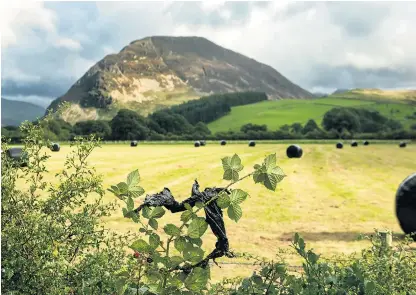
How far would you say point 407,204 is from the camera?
61.3 feet

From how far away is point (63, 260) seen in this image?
4.88 m

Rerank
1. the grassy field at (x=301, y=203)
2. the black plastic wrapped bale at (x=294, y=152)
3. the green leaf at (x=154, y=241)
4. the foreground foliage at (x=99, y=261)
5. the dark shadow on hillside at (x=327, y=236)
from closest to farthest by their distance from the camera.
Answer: the green leaf at (x=154, y=241) → the foreground foliage at (x=99, y=261) → the grassy field at (x=301, y=203) → the dark shadow on hillside at (x=327, y=236) → the black plastic wrapped bale at (x=294, y=152)

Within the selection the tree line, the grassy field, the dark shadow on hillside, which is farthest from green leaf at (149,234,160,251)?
the tree line

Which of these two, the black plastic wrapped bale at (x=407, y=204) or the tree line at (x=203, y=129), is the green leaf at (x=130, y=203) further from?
the tree line at (x=203, y=129)

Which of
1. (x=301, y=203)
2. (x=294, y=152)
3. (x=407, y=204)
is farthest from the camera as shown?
(x=294, y=152)

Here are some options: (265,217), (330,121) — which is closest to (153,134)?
(330,121)

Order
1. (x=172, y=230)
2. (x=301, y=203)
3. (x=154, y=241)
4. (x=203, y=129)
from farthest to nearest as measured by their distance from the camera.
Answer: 1. (x=203, y=129)
2. (x=301, y=203)
3. (x=154, y=241)
4. (x=172, y=230)

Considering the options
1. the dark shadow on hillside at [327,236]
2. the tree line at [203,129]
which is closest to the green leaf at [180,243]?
the dark shadow on hillside at [327,236]

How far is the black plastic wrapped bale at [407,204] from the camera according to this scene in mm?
18469

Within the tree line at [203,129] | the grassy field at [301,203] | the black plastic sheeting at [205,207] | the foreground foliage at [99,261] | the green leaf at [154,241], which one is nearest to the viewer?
the green leaf at [154,241]

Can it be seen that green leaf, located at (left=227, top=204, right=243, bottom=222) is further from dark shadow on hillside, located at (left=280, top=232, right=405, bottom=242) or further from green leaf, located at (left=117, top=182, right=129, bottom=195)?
dark shadow on hillside, located at (left=280, top=232, right=405, bottom=242)

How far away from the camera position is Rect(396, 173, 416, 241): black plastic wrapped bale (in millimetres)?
18469

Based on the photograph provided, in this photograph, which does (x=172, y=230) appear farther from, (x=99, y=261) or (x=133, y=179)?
(x=99, y=261)

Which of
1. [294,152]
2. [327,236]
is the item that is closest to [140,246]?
[327,236]
